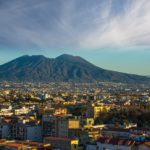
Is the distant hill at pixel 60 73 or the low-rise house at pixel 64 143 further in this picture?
the distant hill at pixel 60 73

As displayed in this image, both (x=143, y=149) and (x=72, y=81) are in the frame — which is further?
(x=72, y=81)

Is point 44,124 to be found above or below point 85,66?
below

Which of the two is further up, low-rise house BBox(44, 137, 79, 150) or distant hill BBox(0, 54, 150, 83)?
distant hill BBox(0, 54, 150, 83)

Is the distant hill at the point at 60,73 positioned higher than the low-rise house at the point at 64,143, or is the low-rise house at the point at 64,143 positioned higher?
the distant hill at the point at 60,73

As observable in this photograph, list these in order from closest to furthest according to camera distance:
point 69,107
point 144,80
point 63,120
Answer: point 63,120, point 69,107, point 144,80

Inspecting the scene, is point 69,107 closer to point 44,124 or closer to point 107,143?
point 44,124

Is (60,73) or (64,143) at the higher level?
(60,73)

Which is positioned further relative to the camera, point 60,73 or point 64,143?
point 60,73

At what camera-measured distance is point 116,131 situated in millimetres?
28312

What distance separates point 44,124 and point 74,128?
8.99 ft

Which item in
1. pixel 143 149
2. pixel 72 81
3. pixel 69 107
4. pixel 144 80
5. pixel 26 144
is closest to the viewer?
pixel 143 149

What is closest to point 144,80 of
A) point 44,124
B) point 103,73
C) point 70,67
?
point 103,73

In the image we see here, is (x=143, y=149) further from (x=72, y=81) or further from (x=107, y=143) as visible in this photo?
(x=72, y=81)

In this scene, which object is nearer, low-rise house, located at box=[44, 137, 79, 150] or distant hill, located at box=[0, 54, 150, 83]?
low-rise house, located at box=[44, 137, 79, 150]
